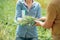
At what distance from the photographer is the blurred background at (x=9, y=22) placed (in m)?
2.72

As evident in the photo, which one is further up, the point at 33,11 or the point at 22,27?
the point at 33,11

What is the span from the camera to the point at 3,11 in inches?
114

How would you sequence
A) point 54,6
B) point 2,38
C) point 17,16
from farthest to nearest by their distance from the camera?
point 2,38, point 17,16, point 54,6

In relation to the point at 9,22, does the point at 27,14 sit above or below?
above

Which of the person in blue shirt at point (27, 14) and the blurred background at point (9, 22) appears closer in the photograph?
the person in blue shirt at point (27, 14)

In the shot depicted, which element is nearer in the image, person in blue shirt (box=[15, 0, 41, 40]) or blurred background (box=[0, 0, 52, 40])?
person in blue shirt (box=[15, 0, 41, 40])

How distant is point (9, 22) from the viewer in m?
2.82

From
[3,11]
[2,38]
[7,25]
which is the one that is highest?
[3,11]

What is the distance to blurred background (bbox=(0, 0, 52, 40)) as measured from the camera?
8.92ft

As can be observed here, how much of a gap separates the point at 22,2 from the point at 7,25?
0.85 m

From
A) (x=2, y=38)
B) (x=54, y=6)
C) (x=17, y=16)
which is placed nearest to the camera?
(x=54, y=6)

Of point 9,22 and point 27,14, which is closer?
point 27,14

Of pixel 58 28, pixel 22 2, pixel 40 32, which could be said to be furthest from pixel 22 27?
pixel 40 32

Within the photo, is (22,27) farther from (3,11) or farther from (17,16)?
(3,11)
